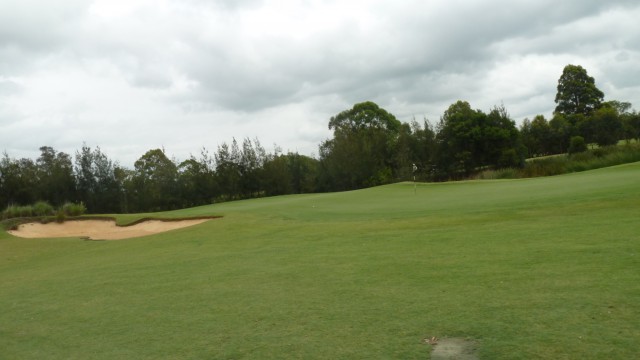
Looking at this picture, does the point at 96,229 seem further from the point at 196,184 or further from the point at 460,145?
the point at 460,145

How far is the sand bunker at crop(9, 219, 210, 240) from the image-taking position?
19.8 meters

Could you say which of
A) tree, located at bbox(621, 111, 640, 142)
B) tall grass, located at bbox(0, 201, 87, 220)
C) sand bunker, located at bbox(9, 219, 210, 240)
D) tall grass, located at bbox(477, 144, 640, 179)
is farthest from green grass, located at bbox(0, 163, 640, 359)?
tree, located at bbox(621, 111, 640, 142)

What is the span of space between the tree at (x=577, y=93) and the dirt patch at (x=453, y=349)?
66.4 meters

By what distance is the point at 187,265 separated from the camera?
10016 mm

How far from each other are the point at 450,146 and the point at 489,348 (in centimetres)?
4380

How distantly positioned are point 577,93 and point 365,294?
67.0m

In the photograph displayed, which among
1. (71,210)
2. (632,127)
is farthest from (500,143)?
(71,210)

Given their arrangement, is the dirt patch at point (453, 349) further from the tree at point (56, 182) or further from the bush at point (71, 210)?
the tree at point (56, 182)

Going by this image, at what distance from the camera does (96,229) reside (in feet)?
72.3

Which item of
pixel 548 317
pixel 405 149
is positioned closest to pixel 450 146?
pixel 405 149

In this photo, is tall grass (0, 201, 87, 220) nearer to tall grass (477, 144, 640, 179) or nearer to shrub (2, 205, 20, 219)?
shrub (2, 205, 20, 219)

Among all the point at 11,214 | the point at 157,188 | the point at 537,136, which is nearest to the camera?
the point at 11,214

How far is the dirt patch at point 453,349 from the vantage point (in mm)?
3926

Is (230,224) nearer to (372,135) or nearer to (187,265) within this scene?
(187,265)
